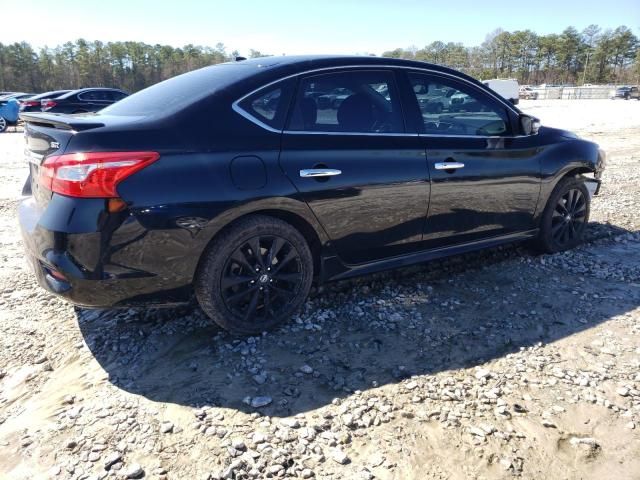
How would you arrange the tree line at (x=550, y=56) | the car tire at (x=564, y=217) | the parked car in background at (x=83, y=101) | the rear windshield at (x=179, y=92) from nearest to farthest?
the rear windshield at (x=179, y=92) → the car tire at (x=564, y=217) → the parked car in background at (x=83, y=101) → the tree line at (x=550, y=56)

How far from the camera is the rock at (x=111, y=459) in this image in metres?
2.14

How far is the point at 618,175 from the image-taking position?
8.67 meters

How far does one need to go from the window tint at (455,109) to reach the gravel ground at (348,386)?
1251 mm

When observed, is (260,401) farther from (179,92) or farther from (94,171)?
(179,92)

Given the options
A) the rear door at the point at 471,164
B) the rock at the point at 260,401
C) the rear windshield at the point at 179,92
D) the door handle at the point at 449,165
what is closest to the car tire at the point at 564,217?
the rear door at the point at 471,164

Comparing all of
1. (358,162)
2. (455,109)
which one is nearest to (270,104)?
(358,162)

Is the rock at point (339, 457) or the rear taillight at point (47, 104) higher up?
the rear taillight at point (47, 104)

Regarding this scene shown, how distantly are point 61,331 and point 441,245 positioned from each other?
284 centimetres

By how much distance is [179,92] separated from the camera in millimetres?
3135

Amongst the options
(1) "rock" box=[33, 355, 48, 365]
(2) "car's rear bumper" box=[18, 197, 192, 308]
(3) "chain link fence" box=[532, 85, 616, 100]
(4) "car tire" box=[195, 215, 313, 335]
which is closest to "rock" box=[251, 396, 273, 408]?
(4) "car tire" box=[195, 215, 313, 335]

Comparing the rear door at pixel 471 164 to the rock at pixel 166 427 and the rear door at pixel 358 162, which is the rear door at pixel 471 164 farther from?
the rock at pixel 166 427

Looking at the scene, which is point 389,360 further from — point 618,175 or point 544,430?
point 618,175

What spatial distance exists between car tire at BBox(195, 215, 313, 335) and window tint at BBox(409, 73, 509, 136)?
1.41 meters

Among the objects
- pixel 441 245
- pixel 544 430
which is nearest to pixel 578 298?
pixel 441 245
